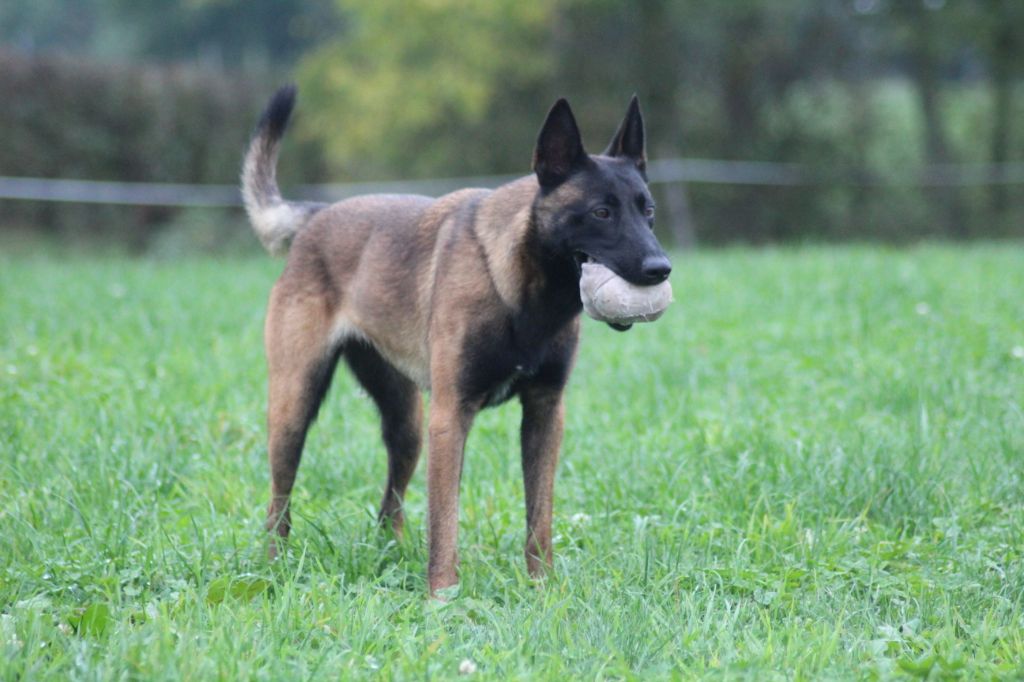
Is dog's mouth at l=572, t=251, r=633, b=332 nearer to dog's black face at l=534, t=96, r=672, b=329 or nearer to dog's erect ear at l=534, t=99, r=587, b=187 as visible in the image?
dog's black face at l=534, t=96, r=672, b=329

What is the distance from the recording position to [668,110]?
816 inches

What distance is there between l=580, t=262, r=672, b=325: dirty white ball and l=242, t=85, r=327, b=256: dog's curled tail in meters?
1.69

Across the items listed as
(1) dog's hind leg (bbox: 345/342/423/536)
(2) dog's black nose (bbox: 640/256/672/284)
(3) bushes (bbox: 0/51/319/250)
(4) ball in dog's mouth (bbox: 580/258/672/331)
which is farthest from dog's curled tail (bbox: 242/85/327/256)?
(3) bushes (bbox: 0/51/319/250)

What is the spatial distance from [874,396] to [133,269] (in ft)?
29.9

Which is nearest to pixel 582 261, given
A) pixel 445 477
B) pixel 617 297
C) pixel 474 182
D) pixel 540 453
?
pixel 617 297

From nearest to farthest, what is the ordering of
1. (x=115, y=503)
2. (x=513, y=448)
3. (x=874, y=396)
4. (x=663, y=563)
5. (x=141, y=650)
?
(x=141, y=650)
(x=663, y=563)
(x=115, y=503)
(x=513, y=448)
(x=874, y=396)

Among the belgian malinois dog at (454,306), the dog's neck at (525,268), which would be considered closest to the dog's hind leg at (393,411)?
the belgian malinois dog at (454,306)

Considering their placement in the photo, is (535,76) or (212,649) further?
(535,76)

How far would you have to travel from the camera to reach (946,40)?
1984cm

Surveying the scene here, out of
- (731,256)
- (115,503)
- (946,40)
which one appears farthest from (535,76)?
(115,503)

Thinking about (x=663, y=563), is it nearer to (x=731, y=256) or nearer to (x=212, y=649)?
(x=212, y=649)

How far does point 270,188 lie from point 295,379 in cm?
103

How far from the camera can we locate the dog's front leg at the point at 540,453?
12.4 feet

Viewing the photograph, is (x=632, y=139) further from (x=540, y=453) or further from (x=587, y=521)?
(x=587, y=521)
